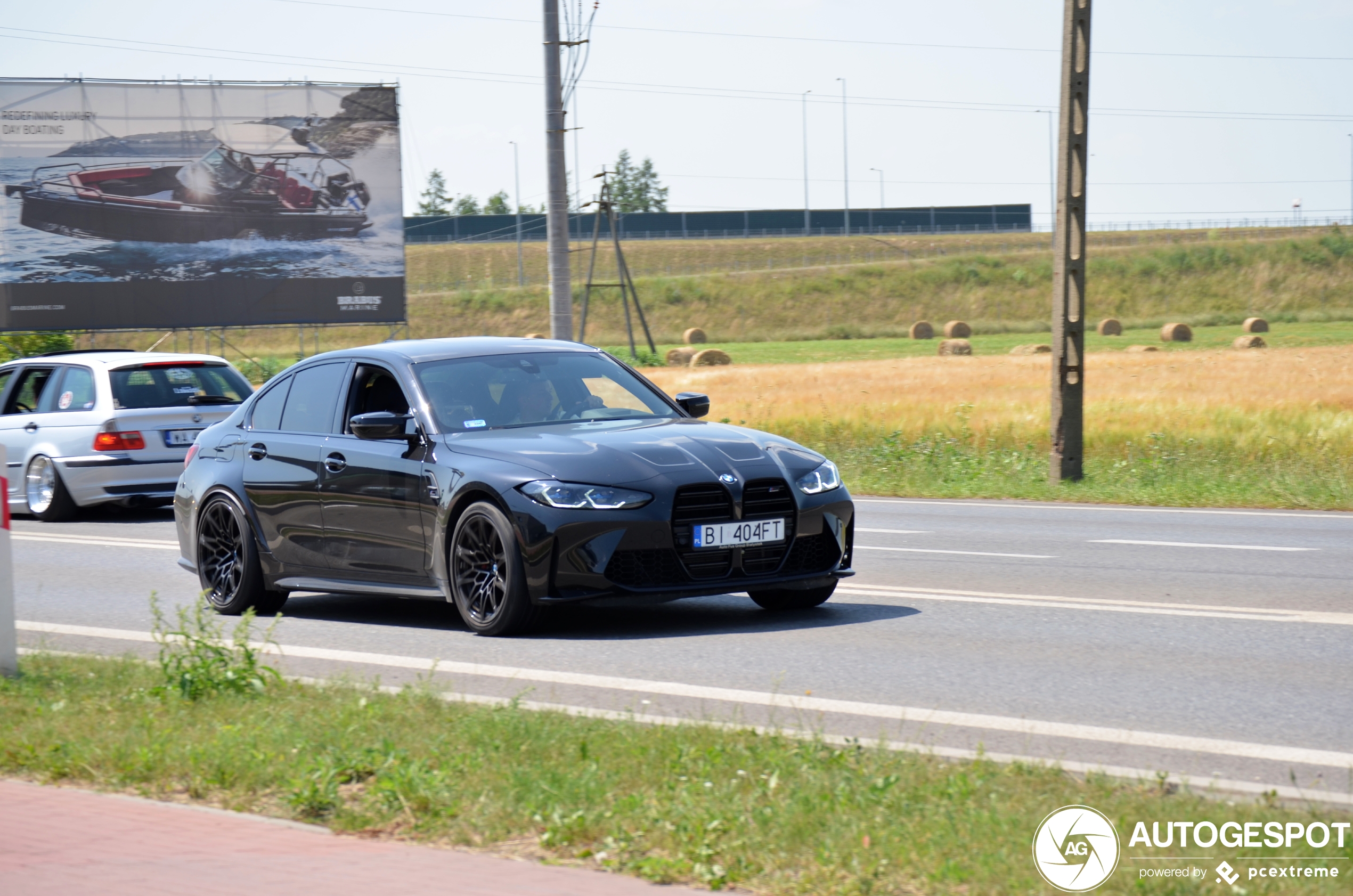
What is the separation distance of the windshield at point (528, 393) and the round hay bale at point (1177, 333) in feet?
186

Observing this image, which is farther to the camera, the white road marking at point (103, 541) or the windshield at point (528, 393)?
the white road marking at point (103, 541)

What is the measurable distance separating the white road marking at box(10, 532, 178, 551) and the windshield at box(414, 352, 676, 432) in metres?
5.50

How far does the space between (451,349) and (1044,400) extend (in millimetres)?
19551

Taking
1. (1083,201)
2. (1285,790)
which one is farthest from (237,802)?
(1083,201)

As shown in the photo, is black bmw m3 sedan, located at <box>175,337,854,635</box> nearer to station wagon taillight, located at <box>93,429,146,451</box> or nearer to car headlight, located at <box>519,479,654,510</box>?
car headlight, located at <box>519,479,654,510</box>

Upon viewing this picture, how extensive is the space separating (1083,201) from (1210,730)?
502 inches

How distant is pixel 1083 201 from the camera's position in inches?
702

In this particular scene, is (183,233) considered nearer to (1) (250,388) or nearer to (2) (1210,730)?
(1) (250,388)

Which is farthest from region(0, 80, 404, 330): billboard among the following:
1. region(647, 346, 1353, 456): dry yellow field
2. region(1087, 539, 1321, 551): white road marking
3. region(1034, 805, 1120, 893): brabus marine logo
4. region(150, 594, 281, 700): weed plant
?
region(1034, 805, 1120, 893): brabus marine logo

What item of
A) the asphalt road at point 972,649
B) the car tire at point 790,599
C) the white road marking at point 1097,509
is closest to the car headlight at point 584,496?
the asphalt road at point 972,649

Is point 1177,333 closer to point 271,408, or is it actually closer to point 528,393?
point 271,408

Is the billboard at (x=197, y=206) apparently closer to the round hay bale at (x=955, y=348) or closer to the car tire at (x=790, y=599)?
the round hay bale at (x=955, y=348)

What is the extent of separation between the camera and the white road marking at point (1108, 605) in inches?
338

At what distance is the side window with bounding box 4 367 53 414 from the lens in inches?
671
